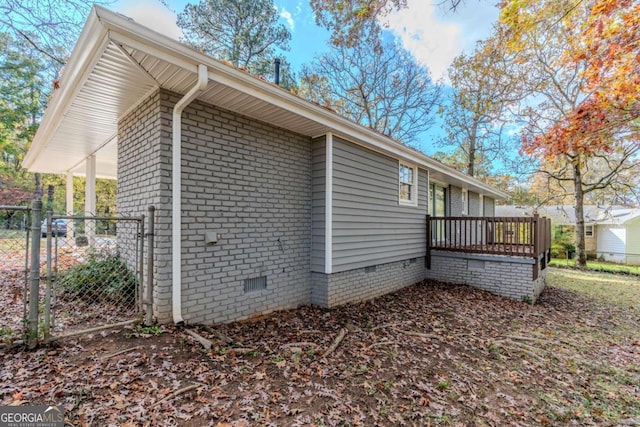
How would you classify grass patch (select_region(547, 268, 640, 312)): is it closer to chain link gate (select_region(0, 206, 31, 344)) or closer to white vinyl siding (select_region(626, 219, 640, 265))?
white vinyl siding (select_region(626, 219, 640, 265))

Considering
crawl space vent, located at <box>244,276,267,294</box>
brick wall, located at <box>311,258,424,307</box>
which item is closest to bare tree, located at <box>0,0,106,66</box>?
crawl space vent, located at <box>244,276,267,294</box>

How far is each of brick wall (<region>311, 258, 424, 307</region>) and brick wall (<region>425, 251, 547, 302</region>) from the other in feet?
2.39

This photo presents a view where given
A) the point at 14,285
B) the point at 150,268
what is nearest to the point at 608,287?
the point at 150,268

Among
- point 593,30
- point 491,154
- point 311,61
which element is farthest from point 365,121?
point 593,30

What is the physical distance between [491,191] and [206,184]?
14.0 m

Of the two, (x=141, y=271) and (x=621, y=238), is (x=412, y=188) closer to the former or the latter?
(x=141, y=271)

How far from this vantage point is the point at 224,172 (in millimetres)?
4172

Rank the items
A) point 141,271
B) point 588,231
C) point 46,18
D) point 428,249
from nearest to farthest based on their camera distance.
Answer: point 141,271, point 46,18, point 428,249, point 588,231

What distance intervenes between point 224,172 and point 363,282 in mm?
3678

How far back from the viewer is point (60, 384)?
7.56ft

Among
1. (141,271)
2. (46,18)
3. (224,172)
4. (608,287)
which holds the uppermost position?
(46,18)

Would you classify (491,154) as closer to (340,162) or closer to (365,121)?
(365,121)

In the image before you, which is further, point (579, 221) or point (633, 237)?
point (633, 237)

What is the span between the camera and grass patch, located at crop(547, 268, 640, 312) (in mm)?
8141
